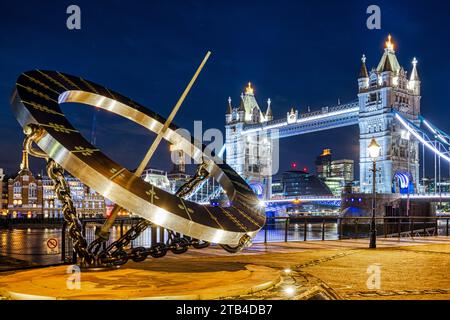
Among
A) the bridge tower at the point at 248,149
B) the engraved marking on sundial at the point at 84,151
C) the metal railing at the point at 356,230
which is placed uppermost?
the bridge tower at the point at 248,149

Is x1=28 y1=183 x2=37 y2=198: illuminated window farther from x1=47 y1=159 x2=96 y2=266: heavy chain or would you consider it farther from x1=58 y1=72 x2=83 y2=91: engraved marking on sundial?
x1=47 y1=159 x2=96 y2=266: heavy chain

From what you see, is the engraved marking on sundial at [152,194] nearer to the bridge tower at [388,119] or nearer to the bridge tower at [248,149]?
the bridge tower at [388,119]

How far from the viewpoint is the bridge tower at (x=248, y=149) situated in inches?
3533

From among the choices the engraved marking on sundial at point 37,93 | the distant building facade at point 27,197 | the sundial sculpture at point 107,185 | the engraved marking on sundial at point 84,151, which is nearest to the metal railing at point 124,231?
the sundial sculpture at point 107,185

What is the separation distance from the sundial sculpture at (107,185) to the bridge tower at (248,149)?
252 feet

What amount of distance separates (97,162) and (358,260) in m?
6.91

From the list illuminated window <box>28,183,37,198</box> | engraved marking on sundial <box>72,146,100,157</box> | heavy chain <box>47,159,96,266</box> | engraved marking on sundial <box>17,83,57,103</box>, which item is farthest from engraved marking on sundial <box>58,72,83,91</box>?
illuminated window <box>28,183,37,198</box>

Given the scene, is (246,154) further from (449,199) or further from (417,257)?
(417,257)

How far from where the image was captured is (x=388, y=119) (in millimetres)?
63188

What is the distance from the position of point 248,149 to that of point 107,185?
3462 inches

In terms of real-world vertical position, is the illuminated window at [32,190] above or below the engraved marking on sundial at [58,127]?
below

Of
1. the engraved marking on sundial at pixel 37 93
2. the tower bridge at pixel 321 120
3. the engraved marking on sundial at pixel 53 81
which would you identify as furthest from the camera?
the tower bridge at pixel 321 120

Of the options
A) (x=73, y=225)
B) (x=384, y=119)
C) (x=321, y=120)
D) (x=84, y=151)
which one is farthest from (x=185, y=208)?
(x=321, y=120)

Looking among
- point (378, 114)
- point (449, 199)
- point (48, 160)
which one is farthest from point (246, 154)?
point (48, 160)
